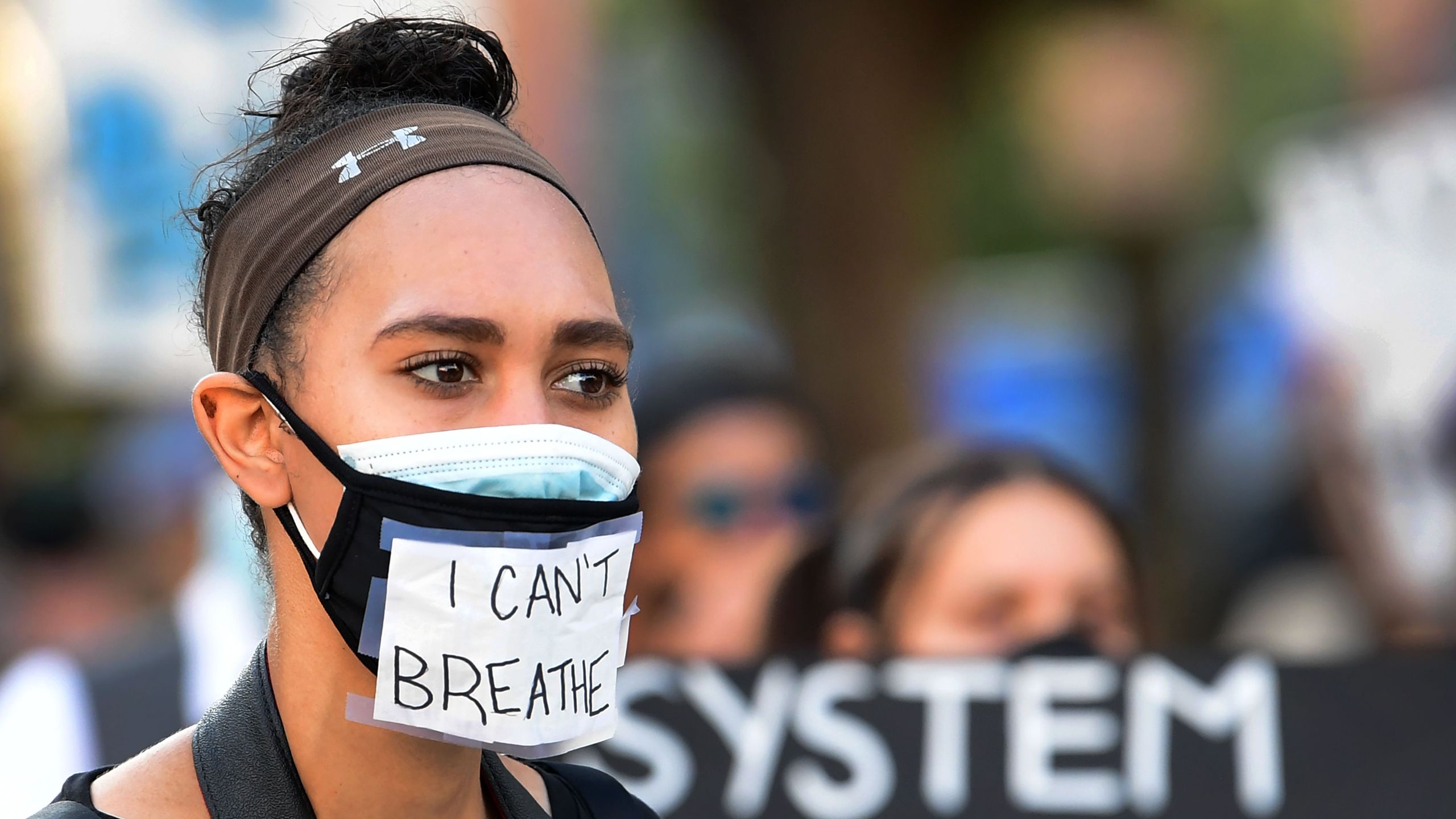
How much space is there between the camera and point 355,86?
258 cm

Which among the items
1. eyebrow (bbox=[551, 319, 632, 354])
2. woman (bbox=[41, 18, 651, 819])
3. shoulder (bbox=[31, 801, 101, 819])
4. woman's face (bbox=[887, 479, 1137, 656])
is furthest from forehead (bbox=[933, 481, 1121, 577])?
shoulder (bbox=[31, 801, 101, 819])

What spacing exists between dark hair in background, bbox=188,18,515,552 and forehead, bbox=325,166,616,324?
231 millimetres

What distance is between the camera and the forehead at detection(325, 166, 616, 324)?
88.5 inches

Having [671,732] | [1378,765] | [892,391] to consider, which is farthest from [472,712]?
[892,391]

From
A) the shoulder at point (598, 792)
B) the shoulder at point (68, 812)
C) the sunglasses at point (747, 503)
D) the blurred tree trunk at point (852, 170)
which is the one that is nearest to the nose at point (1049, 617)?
the sunglasses at point (747, 503)

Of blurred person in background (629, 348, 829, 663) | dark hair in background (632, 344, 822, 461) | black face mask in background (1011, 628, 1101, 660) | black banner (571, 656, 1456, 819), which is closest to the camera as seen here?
black banner (571, 656, 1456, 819)

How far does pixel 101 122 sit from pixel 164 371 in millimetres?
1241

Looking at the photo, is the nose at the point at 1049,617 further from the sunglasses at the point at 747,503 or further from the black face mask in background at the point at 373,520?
the black face mask in background at the point at 373,520

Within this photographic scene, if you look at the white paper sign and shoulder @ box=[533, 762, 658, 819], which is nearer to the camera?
the white paper sign

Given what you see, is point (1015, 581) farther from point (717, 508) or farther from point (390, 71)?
point (390, 71)

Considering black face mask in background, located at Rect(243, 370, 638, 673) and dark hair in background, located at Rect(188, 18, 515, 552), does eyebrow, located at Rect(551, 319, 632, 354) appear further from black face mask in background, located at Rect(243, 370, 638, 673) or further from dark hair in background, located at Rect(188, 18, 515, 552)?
dark hair in background, located at Rect(188, 18, 515, 552)

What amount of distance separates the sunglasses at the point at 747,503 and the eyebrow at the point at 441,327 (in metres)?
2.91

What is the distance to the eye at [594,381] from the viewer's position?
93.5 inches

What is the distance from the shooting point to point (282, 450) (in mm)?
2338
